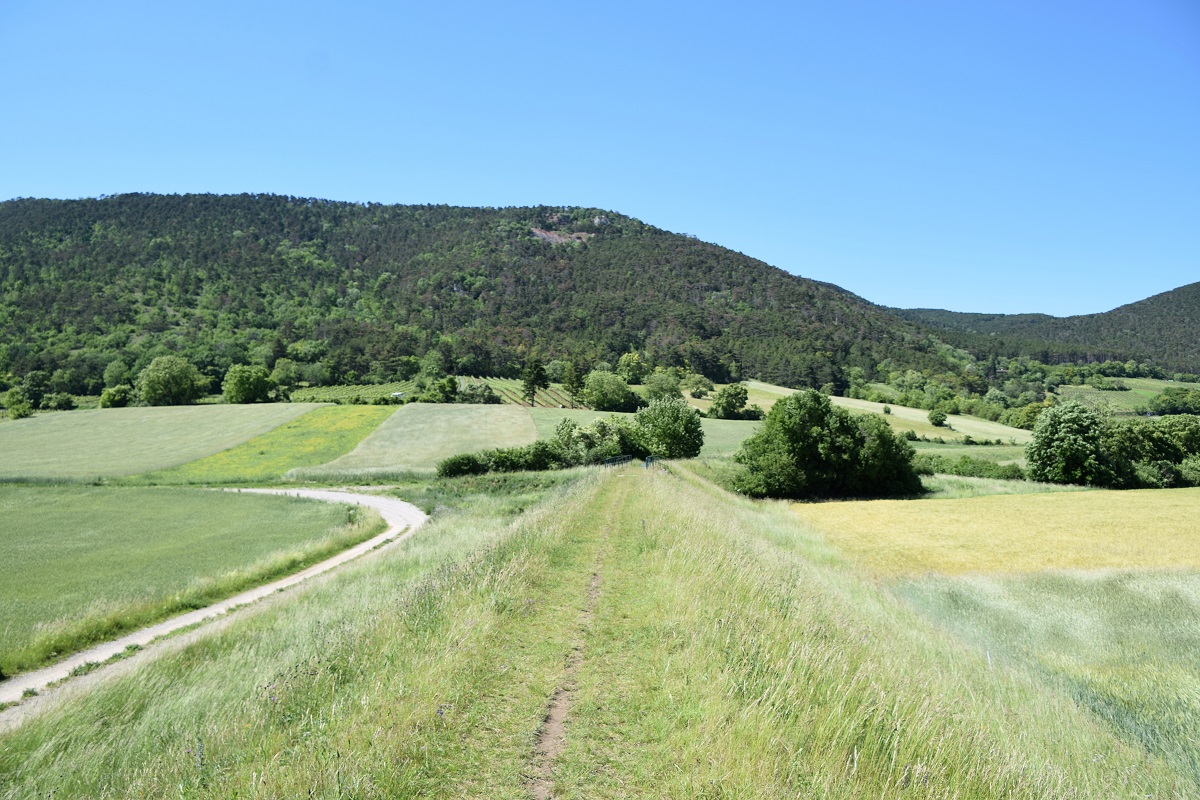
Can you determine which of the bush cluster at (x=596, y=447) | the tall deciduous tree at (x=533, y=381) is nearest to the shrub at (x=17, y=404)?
the tall deciduous tree at (x=533, y=381)

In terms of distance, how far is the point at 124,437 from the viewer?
76.6 metres

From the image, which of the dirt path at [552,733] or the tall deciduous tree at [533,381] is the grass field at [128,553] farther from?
the tall deciduous tree at [533,381]

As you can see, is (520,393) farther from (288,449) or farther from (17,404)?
(17,404)

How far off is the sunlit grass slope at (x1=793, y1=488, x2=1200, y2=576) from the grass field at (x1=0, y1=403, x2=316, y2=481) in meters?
66.1

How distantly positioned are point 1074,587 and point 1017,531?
1230 cm

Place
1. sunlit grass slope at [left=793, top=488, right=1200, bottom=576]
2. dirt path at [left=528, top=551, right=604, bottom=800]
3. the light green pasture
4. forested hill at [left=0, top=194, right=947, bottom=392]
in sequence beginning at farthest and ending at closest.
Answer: forested hill at [left=0, top=194, right=947, bottom=392]
the light green pasture
sunlit grass slope at [left=793, top=488, right=1200, bottom=576]
dirt path at [left=528, top=551, right=604, bottom=800]

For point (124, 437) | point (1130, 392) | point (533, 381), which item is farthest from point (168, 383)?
point (1130, 392)

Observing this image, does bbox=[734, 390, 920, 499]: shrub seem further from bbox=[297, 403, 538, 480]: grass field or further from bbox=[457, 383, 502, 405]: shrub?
bbox=[457, 383, 502, 405]: shrub

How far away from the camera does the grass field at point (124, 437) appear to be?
6131 centimetres

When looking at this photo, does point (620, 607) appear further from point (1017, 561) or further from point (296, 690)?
point (1017, 561)

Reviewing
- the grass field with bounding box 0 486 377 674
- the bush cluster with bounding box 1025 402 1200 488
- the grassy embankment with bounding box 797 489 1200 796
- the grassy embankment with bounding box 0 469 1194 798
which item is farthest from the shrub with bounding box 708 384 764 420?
the grassy embankment with bounding box 0 469 1194 798

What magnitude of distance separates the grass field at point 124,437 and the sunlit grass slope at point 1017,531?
217 ft

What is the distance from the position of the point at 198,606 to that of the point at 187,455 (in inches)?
2356

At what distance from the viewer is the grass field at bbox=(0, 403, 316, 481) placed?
61.3 meters
